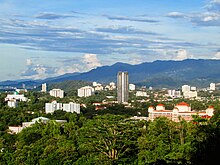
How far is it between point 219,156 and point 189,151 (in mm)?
1771

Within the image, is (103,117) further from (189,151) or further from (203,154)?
(203,154)

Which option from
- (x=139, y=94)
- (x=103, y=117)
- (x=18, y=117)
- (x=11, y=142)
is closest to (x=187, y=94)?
(x=139, y=94)

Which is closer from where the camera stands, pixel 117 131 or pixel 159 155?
pixel 159 155

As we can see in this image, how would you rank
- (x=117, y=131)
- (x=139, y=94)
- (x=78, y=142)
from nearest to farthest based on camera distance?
(x=117, y=131) < (x=78, y=142) < (x=139, y=94)

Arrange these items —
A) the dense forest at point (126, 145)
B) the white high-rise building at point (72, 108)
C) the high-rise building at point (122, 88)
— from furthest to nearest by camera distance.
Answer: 1. the high-rise building at point (122, 88)
2. the white high-rise building at point (72, 108)
3. the dense forest at point (126, 145)

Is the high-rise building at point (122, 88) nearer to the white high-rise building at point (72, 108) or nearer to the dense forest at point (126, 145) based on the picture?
the white high-rise building at point (72, 108)

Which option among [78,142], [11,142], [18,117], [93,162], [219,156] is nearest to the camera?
[219,156]

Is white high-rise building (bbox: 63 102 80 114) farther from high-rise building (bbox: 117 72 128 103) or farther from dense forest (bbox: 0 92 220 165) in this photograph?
dense forest (bbox: 0 92 220 165)

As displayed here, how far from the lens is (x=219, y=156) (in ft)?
43.5

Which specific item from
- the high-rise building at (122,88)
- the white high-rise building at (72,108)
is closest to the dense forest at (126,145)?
the white high-rise building at (72,108)

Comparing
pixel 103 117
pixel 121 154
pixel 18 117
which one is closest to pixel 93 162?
pixel 121 154

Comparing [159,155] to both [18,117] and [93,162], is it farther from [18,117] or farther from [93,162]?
[18,117]

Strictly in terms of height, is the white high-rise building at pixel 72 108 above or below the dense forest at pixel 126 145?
below

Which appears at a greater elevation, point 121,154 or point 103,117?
point 103,117
